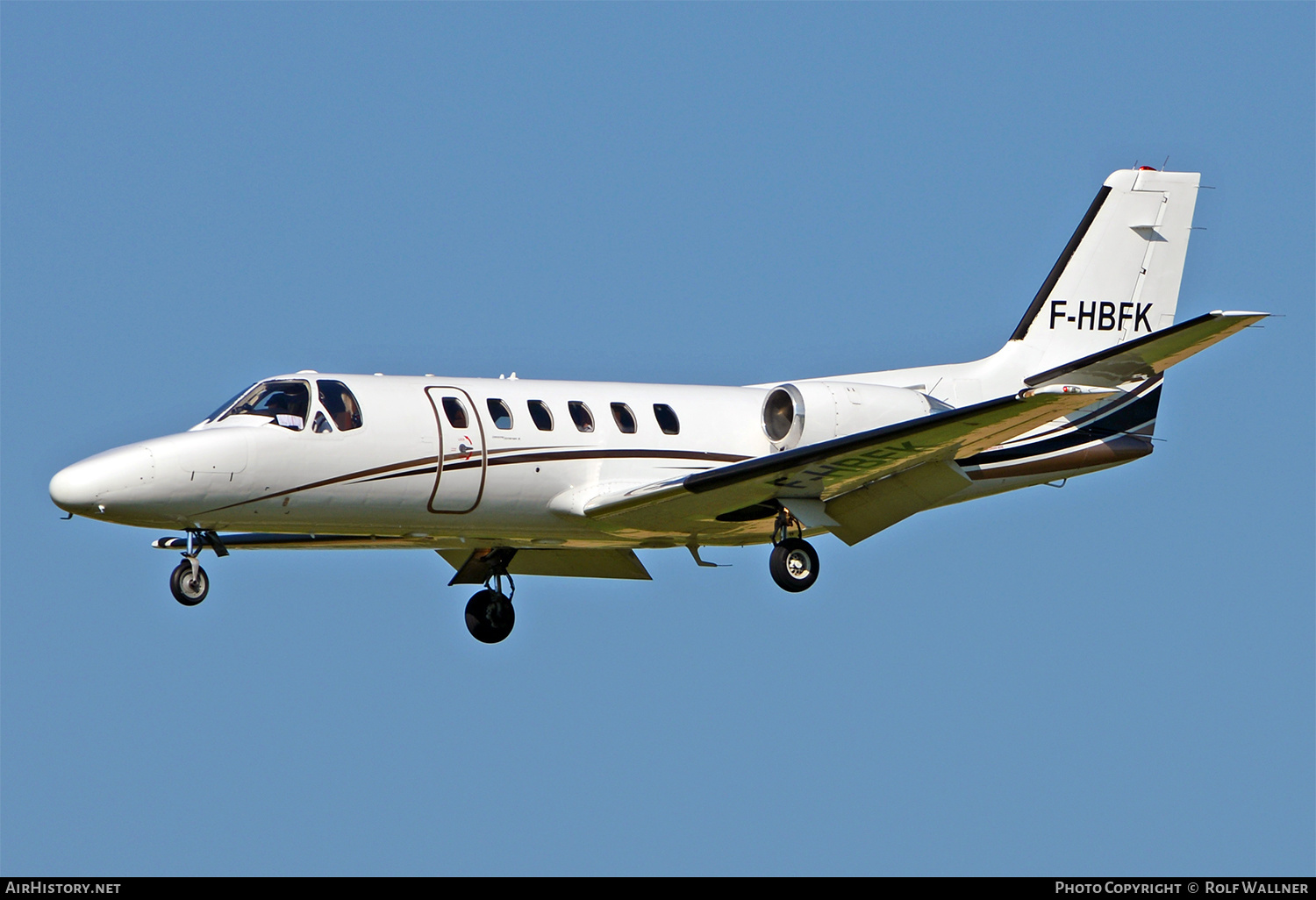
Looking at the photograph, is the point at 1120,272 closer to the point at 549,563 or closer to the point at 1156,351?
the point at 1156,351

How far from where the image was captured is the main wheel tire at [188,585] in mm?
20250

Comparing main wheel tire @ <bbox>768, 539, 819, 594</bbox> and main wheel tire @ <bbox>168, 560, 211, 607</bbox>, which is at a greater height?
main wheel tire @ <bbox>768, 539, 819, 594</bbox>

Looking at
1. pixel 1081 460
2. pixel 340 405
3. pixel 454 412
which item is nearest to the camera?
pixel 340 405

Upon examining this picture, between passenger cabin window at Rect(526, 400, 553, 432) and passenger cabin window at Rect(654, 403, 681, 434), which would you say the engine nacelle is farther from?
passenger cabin window at Rect(526, 400, 553, 432)

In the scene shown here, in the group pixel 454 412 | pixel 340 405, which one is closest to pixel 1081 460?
pixel 454 412

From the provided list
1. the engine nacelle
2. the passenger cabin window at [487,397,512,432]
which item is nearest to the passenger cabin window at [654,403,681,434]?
the engine nacelle

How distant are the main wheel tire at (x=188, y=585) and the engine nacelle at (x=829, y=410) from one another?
7562 millimetres

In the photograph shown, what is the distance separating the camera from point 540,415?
875 inches

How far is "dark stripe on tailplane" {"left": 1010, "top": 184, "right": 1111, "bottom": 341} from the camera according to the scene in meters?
26.2

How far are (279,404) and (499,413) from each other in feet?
8.93

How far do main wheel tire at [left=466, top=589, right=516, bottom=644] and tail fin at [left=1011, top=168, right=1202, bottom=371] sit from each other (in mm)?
8551

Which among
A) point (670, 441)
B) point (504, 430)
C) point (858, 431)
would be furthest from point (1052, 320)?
point (504, 430)

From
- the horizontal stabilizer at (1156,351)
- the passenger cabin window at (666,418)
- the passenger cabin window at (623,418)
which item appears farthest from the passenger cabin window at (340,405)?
the horizontal stabilizer at (1156,351)

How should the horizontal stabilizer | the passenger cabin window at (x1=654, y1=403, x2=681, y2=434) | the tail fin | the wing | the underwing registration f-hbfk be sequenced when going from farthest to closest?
the tail fin, the passenger cabin window at (x1=654, y1=403, x2=681, y2=434), the underwing registration f-hbfk, the wing, the horizontal stabilizer
